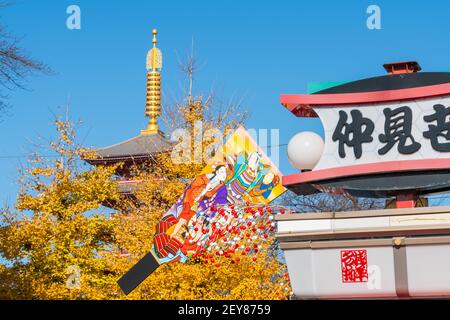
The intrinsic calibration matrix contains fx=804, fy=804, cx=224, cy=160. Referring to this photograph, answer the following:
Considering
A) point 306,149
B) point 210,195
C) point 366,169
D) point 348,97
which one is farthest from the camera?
point 210,195

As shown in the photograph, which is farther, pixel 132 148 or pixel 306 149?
pixel 132 148

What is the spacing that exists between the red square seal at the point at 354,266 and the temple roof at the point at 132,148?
2326cm

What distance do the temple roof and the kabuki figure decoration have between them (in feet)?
51.7

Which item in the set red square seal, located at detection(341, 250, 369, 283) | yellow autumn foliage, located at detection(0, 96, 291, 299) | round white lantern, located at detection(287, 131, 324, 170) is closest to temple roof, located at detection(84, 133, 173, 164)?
yellow autumn foliage, located at detection(0, 96, 291, 299)

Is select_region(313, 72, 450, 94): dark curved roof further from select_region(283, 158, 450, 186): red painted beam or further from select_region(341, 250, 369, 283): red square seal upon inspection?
select_region(341, 250, 369, 283): red square seal

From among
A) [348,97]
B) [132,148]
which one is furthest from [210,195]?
[132,148]

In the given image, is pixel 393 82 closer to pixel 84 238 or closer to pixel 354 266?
pixel 354 266

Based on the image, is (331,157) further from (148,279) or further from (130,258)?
(130,258)

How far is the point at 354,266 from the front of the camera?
10.9 meters

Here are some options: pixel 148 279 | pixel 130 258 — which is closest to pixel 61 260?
pixel 130 258

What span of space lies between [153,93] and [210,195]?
67.3 feet

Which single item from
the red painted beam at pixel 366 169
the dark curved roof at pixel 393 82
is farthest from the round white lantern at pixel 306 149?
the dark curved roof at pixel 393 82

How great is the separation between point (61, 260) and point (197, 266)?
6.23m
